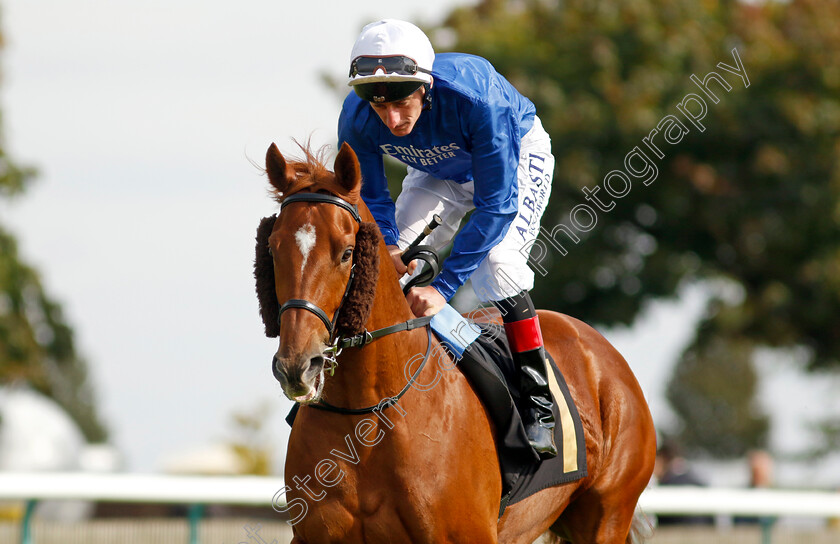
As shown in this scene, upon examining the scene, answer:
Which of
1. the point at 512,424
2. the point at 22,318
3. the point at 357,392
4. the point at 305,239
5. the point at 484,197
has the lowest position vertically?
the point at 22,318

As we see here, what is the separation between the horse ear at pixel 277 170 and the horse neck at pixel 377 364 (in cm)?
37

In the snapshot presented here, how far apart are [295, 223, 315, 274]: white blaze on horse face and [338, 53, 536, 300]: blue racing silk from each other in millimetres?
830

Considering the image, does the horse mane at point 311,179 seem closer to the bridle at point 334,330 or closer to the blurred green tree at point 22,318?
the bridle at point 334,330

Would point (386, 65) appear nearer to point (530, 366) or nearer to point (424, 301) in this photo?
point (424, 301)

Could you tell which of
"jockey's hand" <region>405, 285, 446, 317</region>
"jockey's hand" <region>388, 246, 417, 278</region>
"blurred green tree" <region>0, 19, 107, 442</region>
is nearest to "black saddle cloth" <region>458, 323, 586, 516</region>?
"jockey's hand" <region>405, 285, 446, 317</region>

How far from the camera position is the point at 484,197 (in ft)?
12.7

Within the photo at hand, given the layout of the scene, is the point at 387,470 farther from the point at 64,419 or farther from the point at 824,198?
the point at 64,419

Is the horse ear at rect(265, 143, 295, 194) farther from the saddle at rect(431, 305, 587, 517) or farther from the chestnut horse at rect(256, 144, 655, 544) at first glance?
the saddle at rect(431, 305, 587, 517)

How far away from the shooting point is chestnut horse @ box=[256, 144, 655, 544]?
3.04 metres

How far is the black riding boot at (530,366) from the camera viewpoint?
160 inches

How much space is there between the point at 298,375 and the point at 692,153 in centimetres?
1525

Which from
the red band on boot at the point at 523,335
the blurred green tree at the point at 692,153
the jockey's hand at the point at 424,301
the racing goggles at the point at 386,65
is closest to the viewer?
the racing goggles at the point at 386,65

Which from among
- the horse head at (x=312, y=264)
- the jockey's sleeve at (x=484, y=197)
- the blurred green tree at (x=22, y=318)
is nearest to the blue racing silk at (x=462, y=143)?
the jockey's sleeve at (x=484, y=197)

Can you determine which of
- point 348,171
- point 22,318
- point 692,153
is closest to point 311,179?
point 348,171
